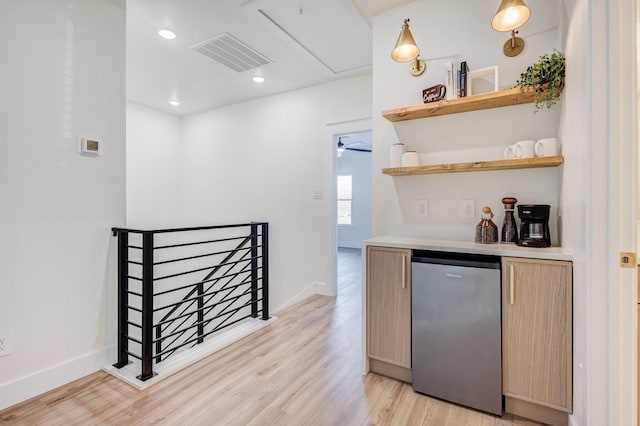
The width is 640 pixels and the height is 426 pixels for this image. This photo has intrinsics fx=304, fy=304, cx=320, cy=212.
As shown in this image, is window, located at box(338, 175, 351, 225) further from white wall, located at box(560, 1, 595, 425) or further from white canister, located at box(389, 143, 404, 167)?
white wall, located at box(560, 1, 595, 425)

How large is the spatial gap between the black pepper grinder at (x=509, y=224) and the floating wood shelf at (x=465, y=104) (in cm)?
61

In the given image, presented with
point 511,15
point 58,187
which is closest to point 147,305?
point 58,187

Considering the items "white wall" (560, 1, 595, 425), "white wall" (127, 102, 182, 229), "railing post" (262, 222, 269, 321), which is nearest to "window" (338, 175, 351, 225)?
"white wall" (127, 102, 182, 229)

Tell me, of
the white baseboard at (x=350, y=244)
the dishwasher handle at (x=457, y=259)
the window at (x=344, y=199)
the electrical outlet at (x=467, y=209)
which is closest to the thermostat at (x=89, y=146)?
the dishwasher handle at (x=457, y=259)

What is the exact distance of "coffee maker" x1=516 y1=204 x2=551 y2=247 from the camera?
5.72ft

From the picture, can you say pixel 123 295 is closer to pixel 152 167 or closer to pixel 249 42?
pixel 249 42

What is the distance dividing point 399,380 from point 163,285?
3134mm

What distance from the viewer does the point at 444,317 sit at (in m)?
1.75

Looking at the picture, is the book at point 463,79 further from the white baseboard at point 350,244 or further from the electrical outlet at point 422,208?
the white baseboard at point 350,244

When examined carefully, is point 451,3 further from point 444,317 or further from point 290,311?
point 290,311

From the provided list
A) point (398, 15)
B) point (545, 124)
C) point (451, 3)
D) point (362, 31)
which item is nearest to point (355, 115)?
point (362, 31)

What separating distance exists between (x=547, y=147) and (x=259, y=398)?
2235 mm

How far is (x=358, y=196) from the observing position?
27.7 ft

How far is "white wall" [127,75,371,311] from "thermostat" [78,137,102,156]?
232 cm
